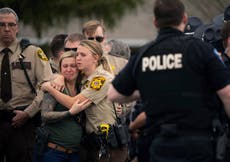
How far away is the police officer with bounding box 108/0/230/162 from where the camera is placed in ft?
17.8

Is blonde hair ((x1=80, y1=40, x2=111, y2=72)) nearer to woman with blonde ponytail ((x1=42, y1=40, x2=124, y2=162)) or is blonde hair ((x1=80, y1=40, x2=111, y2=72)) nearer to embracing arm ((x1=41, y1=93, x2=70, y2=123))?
woman with blonde ponytail ((x1=42, y1=40, x2=124, y2=162))

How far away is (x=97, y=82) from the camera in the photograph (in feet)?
24.6

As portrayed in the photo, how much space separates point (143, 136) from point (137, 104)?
324 mm

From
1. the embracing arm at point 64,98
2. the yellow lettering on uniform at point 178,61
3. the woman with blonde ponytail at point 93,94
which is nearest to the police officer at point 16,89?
the embracing arm at point 64,98

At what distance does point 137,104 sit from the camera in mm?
6094

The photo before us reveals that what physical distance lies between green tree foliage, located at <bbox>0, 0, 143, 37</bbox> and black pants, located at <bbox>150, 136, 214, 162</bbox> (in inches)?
524

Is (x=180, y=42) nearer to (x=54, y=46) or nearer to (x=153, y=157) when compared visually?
(x=153, y=157)

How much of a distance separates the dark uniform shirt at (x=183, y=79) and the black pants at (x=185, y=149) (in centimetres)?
9

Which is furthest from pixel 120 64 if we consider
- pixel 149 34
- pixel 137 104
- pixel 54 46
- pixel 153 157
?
pixel 149 34

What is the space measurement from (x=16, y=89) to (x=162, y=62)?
3.40 m

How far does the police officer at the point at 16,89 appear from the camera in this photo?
8.59 m

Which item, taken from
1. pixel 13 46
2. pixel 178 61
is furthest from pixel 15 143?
pixel 178 61

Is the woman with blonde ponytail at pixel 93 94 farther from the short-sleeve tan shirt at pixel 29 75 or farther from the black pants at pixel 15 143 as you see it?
the black pants at pixel 15 143

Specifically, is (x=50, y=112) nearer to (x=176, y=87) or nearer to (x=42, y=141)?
(x=42, y=141)
